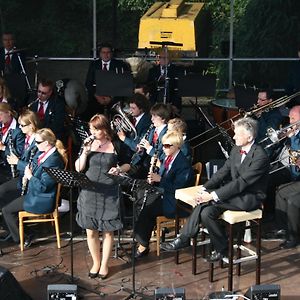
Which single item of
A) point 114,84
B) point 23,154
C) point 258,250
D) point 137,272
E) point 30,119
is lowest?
point 137,272

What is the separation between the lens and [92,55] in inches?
506

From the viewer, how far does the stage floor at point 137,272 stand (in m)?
7.63

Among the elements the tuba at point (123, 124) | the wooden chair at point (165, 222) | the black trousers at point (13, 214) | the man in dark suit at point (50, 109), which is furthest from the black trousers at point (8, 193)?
the wooden chair at point (165, 222)

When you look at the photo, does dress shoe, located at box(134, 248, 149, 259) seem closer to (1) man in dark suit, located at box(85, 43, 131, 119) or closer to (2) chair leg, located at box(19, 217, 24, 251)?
(2) chair leg, located at box(19, 217, 24, 251)

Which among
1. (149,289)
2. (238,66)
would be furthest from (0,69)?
(149,289)

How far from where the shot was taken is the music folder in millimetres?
10250

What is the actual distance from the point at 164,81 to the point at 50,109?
1.89 m

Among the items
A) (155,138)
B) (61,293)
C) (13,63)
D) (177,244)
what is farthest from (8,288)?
(13,63)

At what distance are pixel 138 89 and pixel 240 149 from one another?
281cm

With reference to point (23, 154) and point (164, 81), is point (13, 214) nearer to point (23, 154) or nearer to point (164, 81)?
point (23, 154)

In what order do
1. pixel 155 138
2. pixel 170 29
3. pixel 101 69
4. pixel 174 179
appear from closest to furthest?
1. pixel 174 179
2. pixel 155 138
3. pixel 170 29
4. pixel 101 69

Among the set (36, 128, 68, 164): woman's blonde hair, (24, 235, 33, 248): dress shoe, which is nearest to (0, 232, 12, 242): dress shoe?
(24, 235, 33, 248): dress shoe

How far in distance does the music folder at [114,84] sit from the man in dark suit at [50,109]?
657 millimetres

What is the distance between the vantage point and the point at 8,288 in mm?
6598
